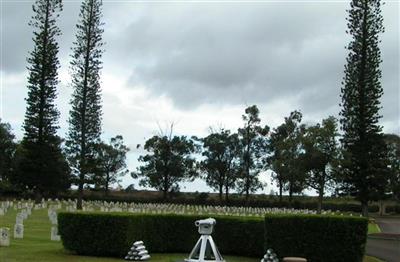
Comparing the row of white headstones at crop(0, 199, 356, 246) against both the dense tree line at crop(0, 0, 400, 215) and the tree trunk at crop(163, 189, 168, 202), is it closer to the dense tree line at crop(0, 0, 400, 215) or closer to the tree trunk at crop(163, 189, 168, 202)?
the dense tree line at crop(0, 0, 400, 215)

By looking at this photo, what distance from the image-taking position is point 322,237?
15664 mm

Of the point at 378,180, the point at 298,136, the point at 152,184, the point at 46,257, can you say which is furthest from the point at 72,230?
the point at 152,184

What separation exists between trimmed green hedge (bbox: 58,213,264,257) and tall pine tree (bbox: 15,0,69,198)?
128 feet

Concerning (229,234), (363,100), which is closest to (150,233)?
(229,234)

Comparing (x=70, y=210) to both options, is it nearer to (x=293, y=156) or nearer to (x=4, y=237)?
(x=4, y=237)

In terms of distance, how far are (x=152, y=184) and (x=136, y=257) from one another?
63497 mm

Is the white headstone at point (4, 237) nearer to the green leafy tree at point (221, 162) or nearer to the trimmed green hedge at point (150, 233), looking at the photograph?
the trimmed green hedge at point (150, 233)

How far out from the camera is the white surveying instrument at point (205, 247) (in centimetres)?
1462

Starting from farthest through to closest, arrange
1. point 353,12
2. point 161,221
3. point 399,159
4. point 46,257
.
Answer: point 399,159, point 353,12, point 161,221, point 46,257

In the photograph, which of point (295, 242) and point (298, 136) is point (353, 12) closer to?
point (298, 136)

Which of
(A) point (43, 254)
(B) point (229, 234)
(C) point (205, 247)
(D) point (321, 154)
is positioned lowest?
(A) point (43, 254)

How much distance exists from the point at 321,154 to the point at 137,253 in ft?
166

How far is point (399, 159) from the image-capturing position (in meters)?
77.6

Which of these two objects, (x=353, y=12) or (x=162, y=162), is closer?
(x=353, y=12)
